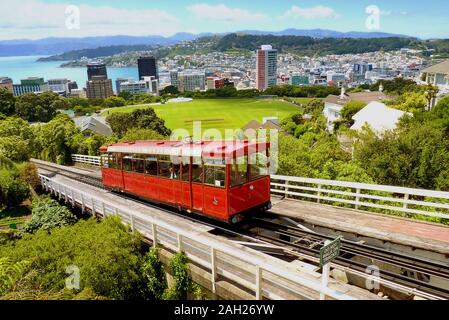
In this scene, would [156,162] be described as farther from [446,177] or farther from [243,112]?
[243,112]

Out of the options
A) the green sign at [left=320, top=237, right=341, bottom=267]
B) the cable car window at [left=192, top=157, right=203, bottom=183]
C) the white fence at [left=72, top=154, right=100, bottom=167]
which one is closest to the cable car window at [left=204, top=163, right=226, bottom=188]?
the cable car window at [left=192, top=157, right=203, bottom=183]

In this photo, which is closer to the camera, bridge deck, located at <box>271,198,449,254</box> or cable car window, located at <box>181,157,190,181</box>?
bridge deck, located at <box>271,198,449,254</box>

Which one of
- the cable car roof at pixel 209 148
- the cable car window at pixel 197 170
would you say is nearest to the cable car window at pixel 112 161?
the cable car roof at pixel 209 148

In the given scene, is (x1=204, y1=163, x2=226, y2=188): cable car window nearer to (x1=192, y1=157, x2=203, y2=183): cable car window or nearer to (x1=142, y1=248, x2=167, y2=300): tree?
(x1=192, y1=157, x2=203, y2=183): cable car window

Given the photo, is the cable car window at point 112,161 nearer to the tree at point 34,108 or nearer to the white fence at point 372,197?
the white fence at point 372,197
